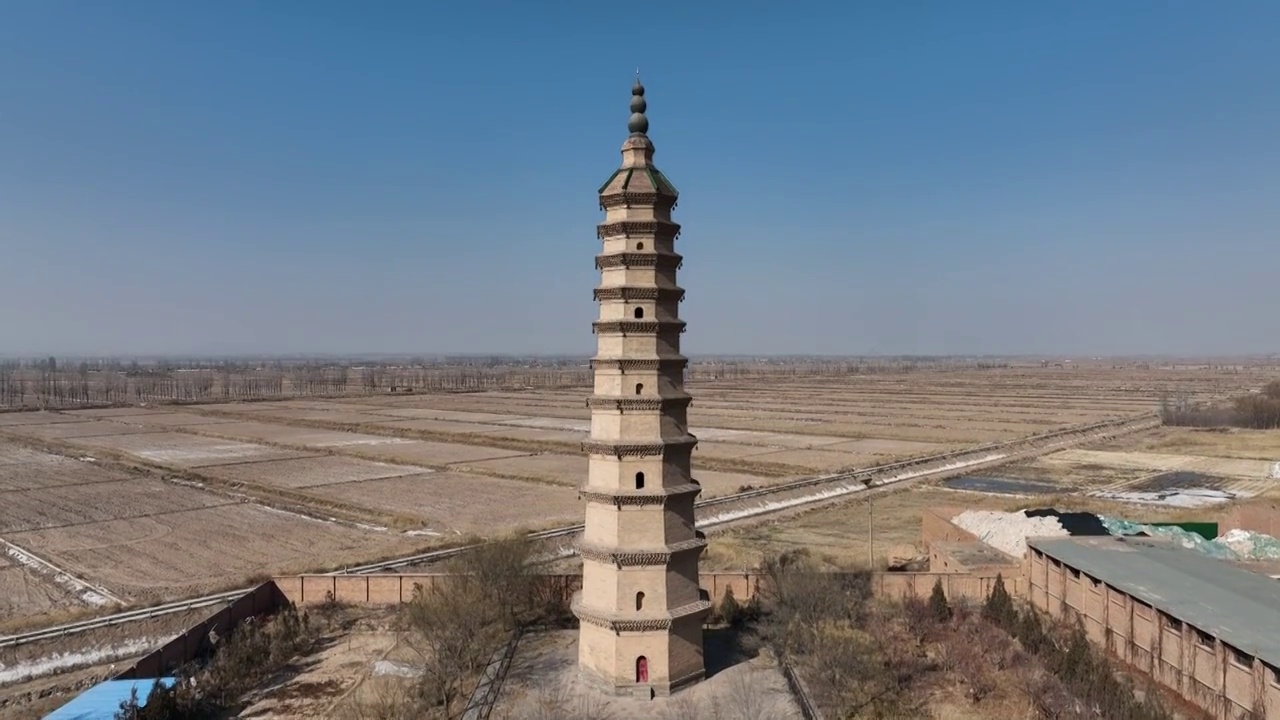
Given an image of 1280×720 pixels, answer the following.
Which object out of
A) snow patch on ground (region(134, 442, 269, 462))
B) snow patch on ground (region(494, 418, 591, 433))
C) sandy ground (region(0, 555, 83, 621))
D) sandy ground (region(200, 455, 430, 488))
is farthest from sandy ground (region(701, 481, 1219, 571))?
snow patch on ground (region(134, 442, 269, 462))

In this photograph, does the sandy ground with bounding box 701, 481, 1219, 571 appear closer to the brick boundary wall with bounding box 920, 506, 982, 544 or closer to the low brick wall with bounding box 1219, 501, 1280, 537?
the brick boundary wall with bounding box 920, 506, 982, 544

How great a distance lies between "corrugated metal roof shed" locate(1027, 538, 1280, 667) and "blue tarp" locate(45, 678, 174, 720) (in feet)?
81.8

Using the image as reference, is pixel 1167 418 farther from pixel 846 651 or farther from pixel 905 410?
pixel 846 651

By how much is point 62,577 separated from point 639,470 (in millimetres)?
25710

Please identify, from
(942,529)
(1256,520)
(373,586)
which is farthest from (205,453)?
(1256,520)

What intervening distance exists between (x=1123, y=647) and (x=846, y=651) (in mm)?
8836

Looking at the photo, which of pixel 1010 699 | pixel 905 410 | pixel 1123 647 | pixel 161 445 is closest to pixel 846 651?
pixel 1010 699

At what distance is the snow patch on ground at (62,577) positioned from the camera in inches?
1173

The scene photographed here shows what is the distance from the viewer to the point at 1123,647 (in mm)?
23188

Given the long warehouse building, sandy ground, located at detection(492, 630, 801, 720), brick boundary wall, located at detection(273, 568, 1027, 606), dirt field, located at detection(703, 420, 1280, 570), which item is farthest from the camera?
dirt field, located at detection(703, 420, 1280, 570)

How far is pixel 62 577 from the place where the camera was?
106 feet

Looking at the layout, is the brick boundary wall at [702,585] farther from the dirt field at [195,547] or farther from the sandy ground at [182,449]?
the sandy ground at [182,449]

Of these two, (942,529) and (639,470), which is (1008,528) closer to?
(942,529)

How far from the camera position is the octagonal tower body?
2052 centimetres
